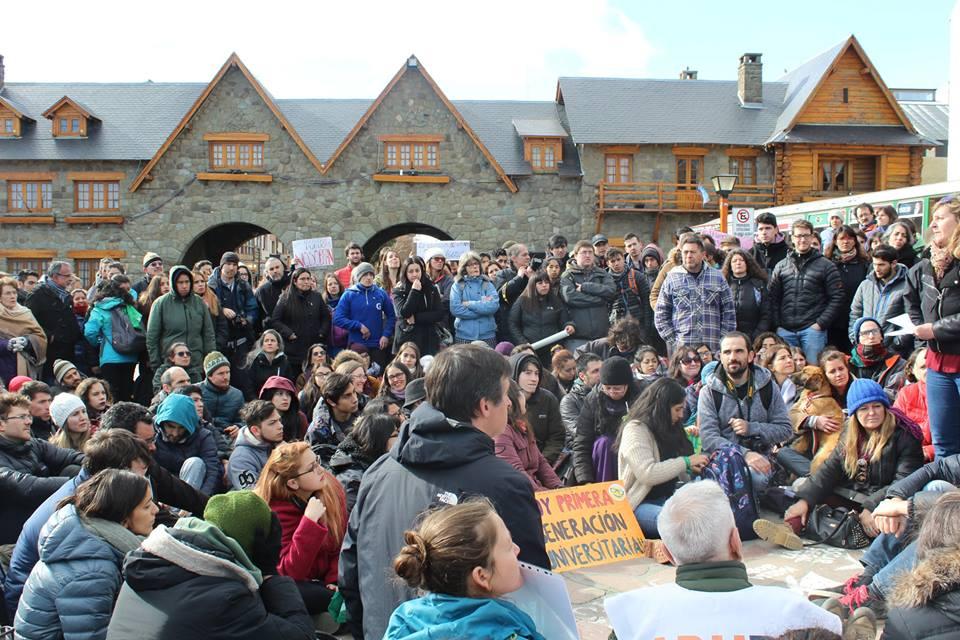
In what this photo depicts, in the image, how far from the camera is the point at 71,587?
3551 millimetres

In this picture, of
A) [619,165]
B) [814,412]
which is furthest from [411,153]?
[814,412]

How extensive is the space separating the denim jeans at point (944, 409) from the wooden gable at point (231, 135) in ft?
76.3

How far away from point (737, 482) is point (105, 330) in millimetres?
7179

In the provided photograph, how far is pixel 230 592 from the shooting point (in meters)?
2.90

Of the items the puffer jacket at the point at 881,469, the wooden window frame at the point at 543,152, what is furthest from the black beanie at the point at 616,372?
the wooden window frame at the point at 543,152

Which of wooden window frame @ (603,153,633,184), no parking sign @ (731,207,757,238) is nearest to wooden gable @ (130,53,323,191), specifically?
wooden window frame @ (603,153,633,184)

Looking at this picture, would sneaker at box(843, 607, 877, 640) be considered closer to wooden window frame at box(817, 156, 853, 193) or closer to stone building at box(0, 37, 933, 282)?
stone building at box(0, 37, 933, 282)

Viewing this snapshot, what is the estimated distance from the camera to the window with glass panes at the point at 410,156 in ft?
88.0

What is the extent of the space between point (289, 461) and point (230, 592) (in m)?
1.70

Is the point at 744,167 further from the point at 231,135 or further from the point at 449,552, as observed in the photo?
the point at 449,552

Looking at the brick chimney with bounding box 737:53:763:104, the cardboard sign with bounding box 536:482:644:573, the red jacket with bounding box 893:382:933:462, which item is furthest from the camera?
the brick chimney with bounding box 737:53:763:104

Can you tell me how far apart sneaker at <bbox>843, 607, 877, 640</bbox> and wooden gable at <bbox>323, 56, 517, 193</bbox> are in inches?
930

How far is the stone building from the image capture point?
87.0 feet

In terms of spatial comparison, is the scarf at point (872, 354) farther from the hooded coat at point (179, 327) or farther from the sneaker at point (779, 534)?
the hooded coat at point (179, 327)
